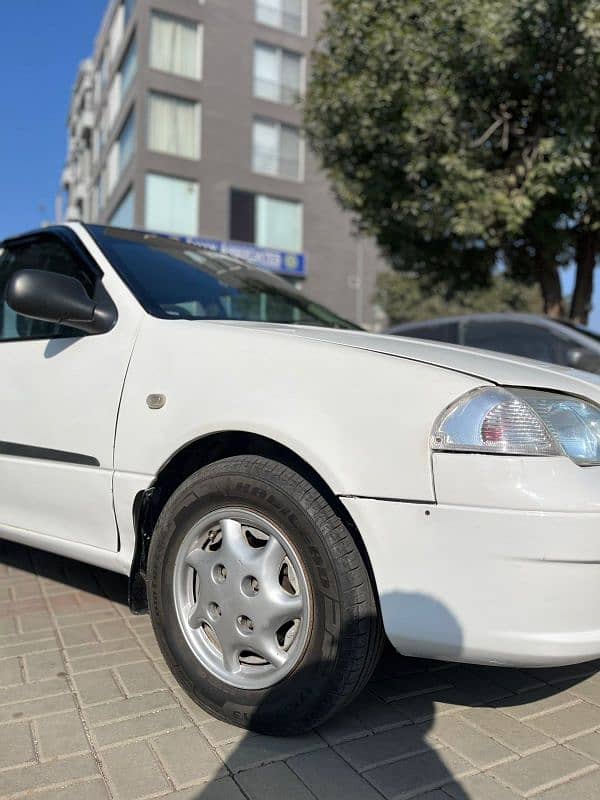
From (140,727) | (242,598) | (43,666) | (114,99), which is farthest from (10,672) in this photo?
(114,99)

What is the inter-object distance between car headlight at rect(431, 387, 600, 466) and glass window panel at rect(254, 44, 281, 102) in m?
23.9

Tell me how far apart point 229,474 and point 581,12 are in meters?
6.16

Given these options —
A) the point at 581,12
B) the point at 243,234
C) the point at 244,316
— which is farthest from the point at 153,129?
the point at 244,316

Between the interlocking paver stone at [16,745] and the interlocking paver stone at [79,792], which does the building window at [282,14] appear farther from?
the interlocking paver stone at [79,792]

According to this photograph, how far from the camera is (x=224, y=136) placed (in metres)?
22.3

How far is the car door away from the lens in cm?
230

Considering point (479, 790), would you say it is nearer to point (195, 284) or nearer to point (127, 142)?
point (195, 284)

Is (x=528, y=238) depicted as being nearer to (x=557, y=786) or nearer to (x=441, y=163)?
(x=441, y=163)

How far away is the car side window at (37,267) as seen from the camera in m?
2.65

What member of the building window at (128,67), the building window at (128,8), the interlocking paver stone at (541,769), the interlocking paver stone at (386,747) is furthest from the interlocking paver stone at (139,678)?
the building window at (128,8)

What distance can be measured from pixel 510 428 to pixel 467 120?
23.3 feet

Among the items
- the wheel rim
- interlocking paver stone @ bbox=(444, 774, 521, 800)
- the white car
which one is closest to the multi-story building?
the white car

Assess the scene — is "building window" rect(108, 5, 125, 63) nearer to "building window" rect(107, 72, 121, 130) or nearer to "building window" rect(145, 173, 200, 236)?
"building window" rect(107, 72, 121, 130)

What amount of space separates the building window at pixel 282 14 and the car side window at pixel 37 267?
23365 millimetres
